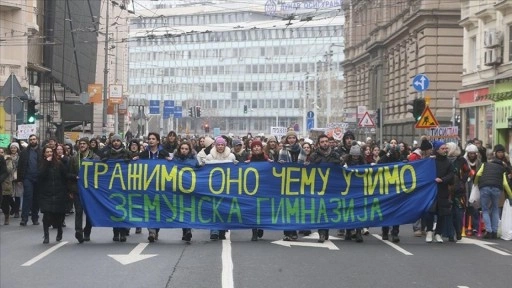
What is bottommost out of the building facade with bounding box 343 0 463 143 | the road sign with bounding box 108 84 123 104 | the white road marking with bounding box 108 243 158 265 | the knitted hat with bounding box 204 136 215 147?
the white road marking with bounding box 108 243 158 265

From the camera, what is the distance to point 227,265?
13.6 metres

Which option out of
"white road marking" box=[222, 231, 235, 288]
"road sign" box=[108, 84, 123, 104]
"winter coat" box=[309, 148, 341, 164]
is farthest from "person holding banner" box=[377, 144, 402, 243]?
"road sign" box=[108, 84, 123, 104]

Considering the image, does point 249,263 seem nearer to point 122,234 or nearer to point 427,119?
point 122,234

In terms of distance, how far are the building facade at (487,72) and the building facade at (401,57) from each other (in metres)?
1.54

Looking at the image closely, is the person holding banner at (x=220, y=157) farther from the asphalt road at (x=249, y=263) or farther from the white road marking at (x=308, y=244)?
the white road marking at (x=308, y=244)

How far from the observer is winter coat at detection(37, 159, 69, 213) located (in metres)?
16.7

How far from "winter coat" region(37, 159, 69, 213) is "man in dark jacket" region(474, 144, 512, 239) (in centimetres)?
750

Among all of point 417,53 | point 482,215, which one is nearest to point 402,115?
point 417,53

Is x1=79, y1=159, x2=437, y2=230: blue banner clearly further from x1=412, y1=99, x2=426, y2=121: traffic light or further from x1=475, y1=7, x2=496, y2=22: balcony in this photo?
x1=475, y1=7, x2=496, y2=22: balcony

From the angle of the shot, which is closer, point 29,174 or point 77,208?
point 77,208

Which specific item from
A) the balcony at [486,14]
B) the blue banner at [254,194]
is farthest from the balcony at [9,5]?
the blue banner at [254,194]

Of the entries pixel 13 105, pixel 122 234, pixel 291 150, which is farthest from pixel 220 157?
pixel 13 105

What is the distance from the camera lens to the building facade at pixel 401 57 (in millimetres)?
48781

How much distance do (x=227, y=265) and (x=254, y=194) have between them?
3.90m
